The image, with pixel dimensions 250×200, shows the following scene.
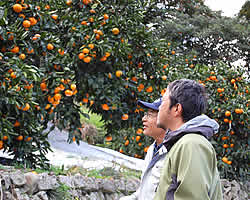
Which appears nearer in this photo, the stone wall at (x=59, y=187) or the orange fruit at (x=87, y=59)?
the stone wall at (x=59, y=187)

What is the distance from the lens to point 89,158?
19.1ft

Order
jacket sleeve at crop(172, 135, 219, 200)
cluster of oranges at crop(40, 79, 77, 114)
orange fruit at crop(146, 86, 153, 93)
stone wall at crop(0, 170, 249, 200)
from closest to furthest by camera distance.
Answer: jacket sleeve at crop(172, 135, 219, 200), stone wall at crop(0, 170, 249, 200), cluster of oranges at crop(40, 79, 77, 114), orange fruit at crop(146, 86, 153, 93)

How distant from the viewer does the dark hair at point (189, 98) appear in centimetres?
157

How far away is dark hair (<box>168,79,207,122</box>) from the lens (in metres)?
1.57

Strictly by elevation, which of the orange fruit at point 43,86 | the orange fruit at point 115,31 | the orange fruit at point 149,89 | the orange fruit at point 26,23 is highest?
the orange fruit at point 115,31

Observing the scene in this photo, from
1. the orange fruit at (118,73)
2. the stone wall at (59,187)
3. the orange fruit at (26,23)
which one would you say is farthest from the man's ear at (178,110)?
the orange fruit at (118,73)

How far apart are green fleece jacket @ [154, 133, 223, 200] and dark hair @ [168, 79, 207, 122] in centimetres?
16

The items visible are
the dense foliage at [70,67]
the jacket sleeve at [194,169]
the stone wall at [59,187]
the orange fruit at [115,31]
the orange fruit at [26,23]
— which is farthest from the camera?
the orange fruit at [115,31]

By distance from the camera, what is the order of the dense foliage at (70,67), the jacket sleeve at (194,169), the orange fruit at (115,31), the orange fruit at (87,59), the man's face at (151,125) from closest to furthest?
the jacket sleeve at (194,169)
the man's face at (151,125)
the dense foliage at (70,67)
the orange fruit at (87,59)
the orange fruit at (115,31)

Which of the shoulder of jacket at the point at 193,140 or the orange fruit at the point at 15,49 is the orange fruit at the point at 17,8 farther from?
the shoulder of jacket at the point at 193,140

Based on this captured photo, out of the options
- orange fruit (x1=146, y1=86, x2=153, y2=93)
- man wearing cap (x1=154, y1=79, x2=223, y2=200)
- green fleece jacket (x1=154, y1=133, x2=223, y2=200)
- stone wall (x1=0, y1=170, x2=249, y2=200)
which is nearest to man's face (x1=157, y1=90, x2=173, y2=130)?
man wearing cap (x1=154, y1=79, x2=223, y2=200)

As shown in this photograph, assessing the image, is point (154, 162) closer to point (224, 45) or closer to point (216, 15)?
point (224, 45)

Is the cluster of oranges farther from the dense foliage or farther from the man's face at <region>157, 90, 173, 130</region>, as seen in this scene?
the man's face at <region>157, 90, 173, 130</region>

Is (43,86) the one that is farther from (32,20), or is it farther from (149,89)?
(149,89)
